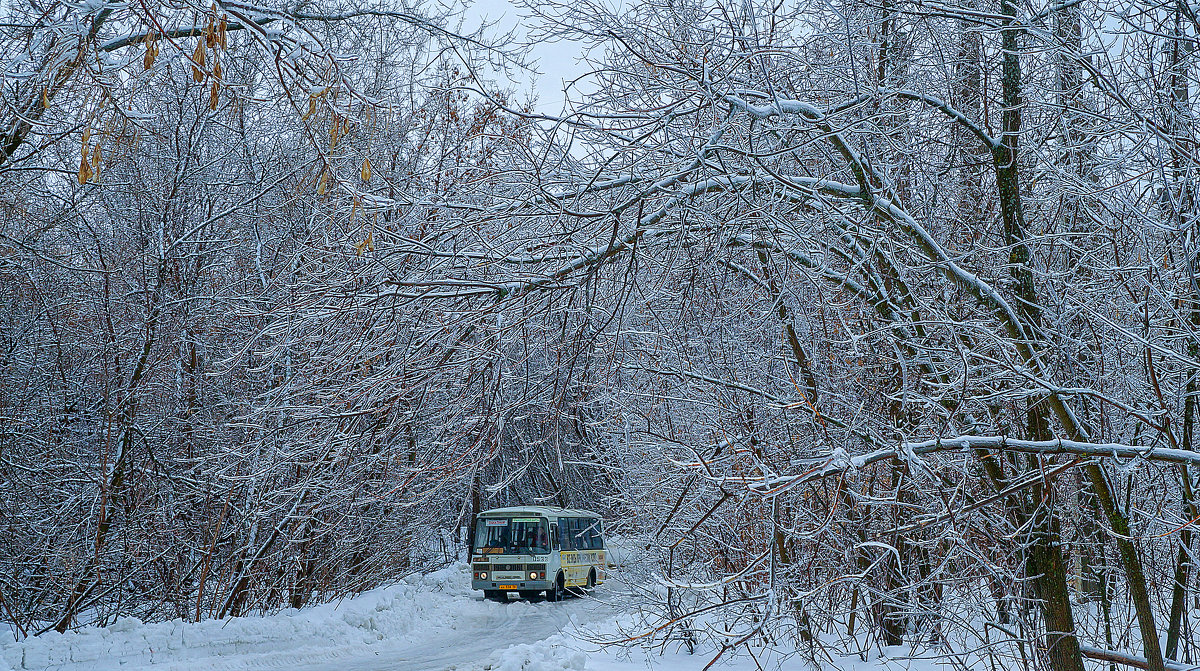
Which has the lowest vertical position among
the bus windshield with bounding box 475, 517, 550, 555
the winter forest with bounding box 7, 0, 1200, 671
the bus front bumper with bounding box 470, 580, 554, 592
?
the bus front bumper with bounding box 470, 580, 554, 592

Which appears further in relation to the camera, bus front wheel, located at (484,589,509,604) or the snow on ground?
bus front wheel, located at (484,589,509,604)

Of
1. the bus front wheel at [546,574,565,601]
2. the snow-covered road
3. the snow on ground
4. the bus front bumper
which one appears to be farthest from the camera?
the bus front wheel at [546,574,565,601]

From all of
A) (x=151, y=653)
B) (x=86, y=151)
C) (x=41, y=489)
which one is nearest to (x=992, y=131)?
(x=86, y=151)

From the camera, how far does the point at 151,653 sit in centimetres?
1162

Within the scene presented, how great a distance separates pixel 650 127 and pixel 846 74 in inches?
72.9

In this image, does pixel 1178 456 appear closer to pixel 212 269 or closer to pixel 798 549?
pixel 798 549

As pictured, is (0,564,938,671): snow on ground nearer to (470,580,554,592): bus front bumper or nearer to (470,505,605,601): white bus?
(470,580,554,592): bus front bumper

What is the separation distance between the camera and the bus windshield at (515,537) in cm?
2483

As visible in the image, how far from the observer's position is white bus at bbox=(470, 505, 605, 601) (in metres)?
24.5

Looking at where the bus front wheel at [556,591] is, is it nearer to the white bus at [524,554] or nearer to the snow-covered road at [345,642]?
the white bus at [524,554]

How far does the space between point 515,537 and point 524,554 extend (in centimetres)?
52

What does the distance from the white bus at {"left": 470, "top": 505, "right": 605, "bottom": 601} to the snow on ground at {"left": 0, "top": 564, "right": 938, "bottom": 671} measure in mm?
3014

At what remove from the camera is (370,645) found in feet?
51.5

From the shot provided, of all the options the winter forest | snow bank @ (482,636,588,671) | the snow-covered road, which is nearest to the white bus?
the snow-covered road
